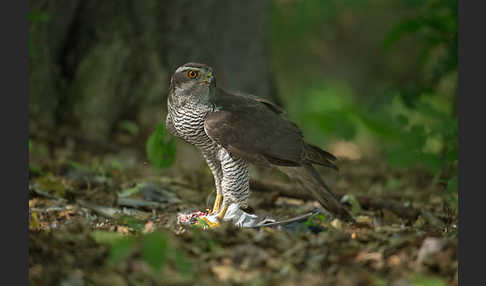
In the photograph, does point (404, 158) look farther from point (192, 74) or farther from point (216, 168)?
point (192, 74)

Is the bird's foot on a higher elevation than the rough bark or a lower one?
lower

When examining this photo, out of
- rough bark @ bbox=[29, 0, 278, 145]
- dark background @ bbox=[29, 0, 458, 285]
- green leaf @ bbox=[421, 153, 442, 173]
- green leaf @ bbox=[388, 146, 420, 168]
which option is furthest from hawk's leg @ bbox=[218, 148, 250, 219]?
rough bark @ bbox=[29, 0, 278, 145]

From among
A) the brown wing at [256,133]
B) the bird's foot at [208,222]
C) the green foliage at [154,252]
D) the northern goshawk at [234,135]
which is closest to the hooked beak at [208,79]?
the northern goshawk at [234,135]

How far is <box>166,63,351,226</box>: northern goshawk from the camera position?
13.6 ft

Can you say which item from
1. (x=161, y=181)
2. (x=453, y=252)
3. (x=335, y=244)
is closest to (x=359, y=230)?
(x=335, y=244)

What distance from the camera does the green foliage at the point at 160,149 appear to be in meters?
4.96

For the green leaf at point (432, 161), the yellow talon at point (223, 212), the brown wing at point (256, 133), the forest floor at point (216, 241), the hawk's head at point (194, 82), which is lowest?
the forest floor at point (216, 241)

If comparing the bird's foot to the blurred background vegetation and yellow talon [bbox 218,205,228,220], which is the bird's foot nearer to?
yellow talon [bbox 218,205,228,220]

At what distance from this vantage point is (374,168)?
300 inches

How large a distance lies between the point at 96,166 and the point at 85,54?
1733mm

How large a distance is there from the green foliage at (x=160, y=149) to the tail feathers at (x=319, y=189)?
1123 mm

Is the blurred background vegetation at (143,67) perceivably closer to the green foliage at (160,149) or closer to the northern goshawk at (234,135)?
the green foliage at (160,149)

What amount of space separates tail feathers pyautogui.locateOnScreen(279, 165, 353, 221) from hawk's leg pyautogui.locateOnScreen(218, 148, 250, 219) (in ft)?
1.21

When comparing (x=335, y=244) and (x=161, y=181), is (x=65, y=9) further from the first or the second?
(x=335, y=244)
